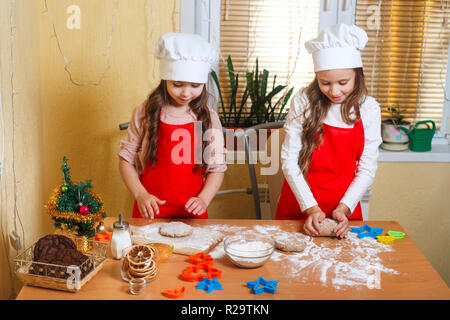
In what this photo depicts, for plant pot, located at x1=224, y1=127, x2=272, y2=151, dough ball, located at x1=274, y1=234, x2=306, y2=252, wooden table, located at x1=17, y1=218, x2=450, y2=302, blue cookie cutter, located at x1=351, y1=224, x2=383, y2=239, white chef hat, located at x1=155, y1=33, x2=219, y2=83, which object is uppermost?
white chef hat, located at x1=155, y1=33, x2=219, y2=83

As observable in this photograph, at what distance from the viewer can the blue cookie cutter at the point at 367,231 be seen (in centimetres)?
148

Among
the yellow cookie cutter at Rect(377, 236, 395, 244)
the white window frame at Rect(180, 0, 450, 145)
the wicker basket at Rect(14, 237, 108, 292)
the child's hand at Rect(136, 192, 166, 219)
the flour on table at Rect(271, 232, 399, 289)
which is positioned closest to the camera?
the wicker basket at Rect(14, 237, 108, 292)

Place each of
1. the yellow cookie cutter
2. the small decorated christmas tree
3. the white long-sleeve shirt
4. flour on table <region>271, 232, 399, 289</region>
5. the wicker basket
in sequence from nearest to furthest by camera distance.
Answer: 1. the wicker basket
2. flour on table <region>271, 232, 399, 289</region>
3. the small decorated christmas tree
4. the yellow cookie cutter
5. the white long-sleeve shirt

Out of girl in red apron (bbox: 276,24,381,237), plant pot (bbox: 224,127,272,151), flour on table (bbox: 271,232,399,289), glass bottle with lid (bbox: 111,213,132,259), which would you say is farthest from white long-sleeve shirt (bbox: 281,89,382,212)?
glass bottle with lid (bbox: 111,213,132,259)

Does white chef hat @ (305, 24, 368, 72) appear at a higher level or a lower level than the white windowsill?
higher

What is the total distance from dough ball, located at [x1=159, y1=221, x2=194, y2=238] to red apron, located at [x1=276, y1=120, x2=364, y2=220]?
54 centimetres

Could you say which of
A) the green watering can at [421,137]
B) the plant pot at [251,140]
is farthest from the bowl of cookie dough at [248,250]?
the green watering can at [421,137]

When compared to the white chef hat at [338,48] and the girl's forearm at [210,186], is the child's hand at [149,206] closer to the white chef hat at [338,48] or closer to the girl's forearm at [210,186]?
the girl's forearm at [210,186]

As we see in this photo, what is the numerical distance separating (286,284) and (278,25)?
167 cm

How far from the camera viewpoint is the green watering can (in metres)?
2.47

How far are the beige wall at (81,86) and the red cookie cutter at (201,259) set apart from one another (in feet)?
3.47

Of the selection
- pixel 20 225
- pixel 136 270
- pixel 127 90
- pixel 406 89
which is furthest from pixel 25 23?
pixel 406 89

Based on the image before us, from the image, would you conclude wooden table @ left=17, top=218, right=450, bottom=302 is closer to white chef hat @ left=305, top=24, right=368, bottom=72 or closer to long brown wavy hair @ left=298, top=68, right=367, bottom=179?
long brown wavy hair @ left=298, top=68, right=367, bottom=179

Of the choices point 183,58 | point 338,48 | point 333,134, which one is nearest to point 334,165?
point 333,134
